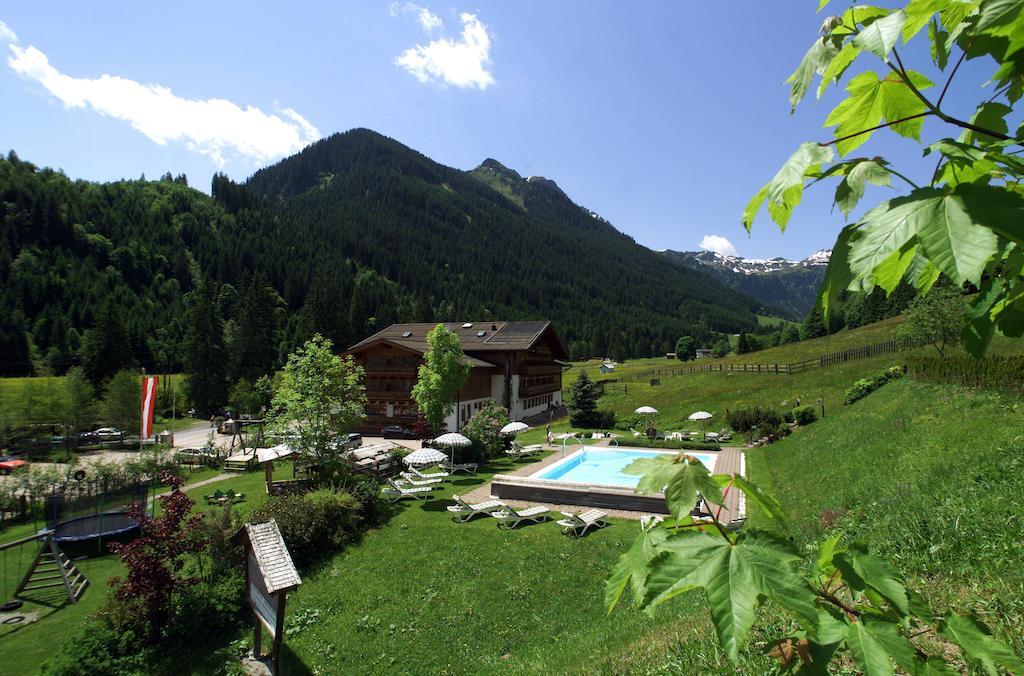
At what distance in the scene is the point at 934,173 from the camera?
5.18 ft

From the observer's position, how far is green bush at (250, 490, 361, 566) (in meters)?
14.4

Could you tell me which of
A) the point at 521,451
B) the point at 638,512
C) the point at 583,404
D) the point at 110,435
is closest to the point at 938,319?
the point at 583,404

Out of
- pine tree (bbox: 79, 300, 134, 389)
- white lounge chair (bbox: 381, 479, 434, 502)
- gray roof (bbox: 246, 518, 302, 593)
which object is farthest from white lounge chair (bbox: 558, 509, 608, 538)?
pine tree (bbox: 79, 300, 134, 389)

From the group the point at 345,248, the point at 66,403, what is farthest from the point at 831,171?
the point at 345,248

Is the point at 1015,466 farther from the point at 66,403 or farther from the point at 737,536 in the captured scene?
the point at 66,403

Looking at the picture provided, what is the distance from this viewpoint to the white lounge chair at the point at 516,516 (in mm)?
16703

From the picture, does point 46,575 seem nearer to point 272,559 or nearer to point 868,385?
point 272,559

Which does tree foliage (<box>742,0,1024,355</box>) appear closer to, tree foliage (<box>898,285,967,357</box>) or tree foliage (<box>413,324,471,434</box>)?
tree foliage (<box>413,324,471,434</box>)

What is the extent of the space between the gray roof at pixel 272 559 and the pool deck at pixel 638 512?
9185 mm

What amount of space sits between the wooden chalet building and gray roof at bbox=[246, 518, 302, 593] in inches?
1157

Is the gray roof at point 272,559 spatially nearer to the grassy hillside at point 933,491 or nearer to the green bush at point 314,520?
the green bush at point 314,520

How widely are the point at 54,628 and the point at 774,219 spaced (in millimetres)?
17219

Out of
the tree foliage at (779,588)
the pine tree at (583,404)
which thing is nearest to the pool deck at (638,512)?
the tree foliage at (779,588)

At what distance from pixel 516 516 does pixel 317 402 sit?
9720 mm
